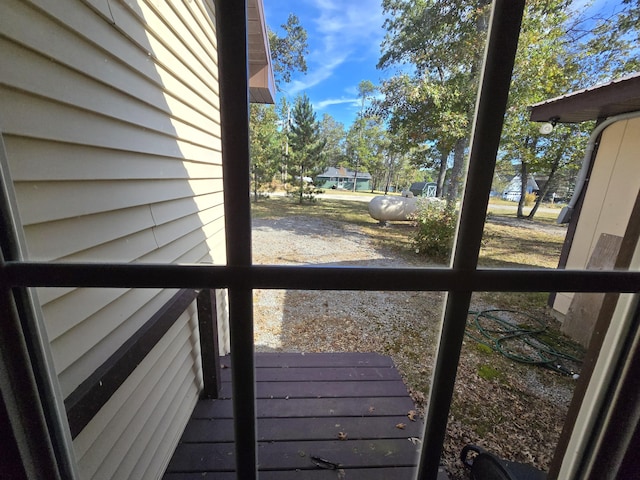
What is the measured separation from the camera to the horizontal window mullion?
0.47 metres

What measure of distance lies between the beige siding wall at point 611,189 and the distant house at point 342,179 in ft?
2.64

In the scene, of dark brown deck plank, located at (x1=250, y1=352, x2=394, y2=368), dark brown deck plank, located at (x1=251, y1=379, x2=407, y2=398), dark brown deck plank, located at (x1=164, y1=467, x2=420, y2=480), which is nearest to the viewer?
dark brown deck plank, located at (x1=164, y1=467, x2=420, y2=480)

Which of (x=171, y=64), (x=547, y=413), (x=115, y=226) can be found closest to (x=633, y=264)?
(x=115, y=226)

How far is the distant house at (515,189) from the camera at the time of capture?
0.64 m

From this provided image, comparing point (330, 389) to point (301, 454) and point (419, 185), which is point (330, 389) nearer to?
point (301, 454)

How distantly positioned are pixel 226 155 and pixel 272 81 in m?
0.64

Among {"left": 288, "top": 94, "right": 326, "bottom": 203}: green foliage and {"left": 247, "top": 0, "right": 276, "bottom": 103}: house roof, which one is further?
{"left": 288, "top": 94, "right": 326, "bottom": 203}: green foliage

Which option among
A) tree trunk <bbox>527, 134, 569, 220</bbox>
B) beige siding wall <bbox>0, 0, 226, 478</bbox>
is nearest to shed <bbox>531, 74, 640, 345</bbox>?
tree trunk <bbox>527, 134, 569, 220</bbox>

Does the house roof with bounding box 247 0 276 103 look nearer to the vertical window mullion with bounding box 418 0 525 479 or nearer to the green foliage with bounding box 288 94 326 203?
the green foliage with bounding box 288 94 326 203

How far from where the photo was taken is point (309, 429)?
1.67 metres

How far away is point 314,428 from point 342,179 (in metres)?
1.61

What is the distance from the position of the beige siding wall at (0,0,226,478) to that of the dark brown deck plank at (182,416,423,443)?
166 millimetres

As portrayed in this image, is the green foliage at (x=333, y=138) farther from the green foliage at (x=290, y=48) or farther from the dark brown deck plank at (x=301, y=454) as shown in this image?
the dark brown deck plank at (x=301, y=454)

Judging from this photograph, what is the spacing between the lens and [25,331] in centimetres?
51
